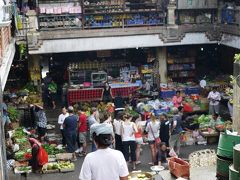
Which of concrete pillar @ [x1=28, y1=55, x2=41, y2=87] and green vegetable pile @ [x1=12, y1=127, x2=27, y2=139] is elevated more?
concrete pillar @ [x1=28, y1=55, x2=41, y2=87]

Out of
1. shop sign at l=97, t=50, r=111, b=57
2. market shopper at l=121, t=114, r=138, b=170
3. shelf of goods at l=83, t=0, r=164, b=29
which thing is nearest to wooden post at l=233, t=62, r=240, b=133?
market shopper at l=121, t=114, r=138, b=170

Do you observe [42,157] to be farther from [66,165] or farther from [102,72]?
[102,72]

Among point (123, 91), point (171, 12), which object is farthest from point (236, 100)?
point (171, 12)

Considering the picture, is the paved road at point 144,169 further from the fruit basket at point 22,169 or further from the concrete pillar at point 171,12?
the concrete pillar at point 171,12

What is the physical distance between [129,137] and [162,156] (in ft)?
4.25

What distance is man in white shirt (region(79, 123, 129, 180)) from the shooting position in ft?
17.1

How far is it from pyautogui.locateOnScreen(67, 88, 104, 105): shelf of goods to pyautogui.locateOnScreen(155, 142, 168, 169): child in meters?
7.41

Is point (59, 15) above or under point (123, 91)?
above

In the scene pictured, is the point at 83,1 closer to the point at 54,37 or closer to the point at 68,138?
the point at 54,37

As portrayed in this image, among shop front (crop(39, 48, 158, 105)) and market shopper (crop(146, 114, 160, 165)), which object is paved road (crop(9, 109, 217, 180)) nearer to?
market shopper (crop(146, 114, 160, 165))

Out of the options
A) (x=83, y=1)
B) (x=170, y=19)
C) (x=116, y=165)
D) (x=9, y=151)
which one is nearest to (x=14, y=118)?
(x=9, y=151)

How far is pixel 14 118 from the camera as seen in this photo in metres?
17.6

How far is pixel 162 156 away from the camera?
1416 cm

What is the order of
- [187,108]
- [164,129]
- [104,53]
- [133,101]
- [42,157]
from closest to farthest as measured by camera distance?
[42,157], [164,129], [187,108], [133,101], [104,53]
